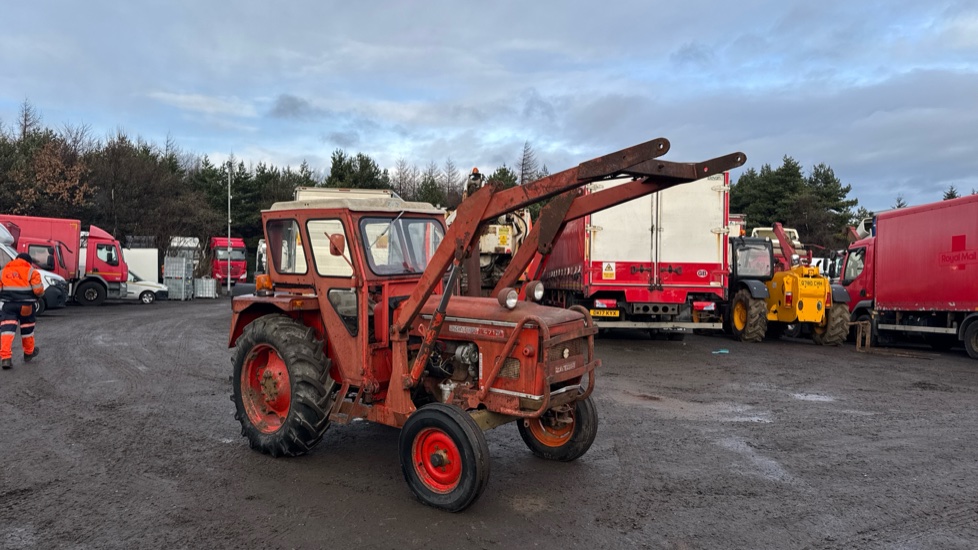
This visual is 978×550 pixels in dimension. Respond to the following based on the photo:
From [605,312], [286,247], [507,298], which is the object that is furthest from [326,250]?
[605,312]

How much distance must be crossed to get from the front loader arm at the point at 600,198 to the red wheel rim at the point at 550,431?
1191 millimetres

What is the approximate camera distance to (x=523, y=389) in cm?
438

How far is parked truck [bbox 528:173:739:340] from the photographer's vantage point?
483 inches

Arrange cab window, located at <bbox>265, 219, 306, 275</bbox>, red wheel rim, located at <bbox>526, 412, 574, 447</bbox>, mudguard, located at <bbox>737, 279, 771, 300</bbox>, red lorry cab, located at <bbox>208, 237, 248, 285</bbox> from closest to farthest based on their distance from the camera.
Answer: red wheel rim, located at <bbox>526, 412, 574, 447</bbox>, cab window, located at <bbox>265, 219, 306, 275</bbox>, mudguard, located at <bbox>737, 279, 771, 300</bbox>, red lorry cab, located at <bbox>208, 237, 248, 285</bbox>

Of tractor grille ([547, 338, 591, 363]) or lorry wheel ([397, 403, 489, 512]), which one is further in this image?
tractor grille ([547, 338, 591, 363])

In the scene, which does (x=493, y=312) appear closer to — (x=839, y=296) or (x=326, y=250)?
(x=326, y=250)

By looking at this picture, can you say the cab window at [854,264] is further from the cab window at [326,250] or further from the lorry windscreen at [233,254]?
the lorry windscreen at [233,254]

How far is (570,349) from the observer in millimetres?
4715

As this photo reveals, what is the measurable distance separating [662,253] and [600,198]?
8342 millimetres

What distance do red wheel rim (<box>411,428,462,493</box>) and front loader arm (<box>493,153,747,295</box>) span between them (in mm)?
1358

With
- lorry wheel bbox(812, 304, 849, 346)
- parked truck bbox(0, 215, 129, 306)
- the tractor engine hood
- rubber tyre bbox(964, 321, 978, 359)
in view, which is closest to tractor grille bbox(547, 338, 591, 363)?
the tractor engine hood

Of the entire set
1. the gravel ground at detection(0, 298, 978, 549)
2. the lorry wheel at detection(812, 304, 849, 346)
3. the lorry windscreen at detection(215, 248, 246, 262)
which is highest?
the lorry windscreen at detection(215, 248, 246, 262)

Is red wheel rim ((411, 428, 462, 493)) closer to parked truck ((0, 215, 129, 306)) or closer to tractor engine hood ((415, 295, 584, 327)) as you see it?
tractor engine hood ((415, 295, 584, 327))

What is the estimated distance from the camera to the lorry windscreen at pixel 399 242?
5.09 meters
